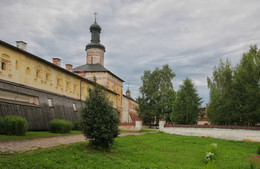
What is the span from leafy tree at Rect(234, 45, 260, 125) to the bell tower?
29639mm

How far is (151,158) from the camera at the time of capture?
9.89 m

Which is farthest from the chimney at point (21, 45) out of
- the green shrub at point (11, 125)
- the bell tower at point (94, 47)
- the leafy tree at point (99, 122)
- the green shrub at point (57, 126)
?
the bell tower at point (94, 47)

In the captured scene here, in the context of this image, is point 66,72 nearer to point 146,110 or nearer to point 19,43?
point 19,43

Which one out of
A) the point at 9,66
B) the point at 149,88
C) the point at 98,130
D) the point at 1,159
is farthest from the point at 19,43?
the point at 149,88

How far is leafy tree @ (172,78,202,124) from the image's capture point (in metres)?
26.6

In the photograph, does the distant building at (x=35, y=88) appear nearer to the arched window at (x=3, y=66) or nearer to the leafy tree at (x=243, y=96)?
the arched window at (x=3, y=66)

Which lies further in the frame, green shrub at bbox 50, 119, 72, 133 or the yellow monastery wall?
green shrub at bbox 50, 119, 72, 133

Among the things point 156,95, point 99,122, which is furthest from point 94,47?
point 99,122

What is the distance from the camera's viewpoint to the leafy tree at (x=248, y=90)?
21938 millimetres

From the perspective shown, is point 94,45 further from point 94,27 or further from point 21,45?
point 21,45

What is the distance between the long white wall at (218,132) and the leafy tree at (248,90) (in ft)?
10.1

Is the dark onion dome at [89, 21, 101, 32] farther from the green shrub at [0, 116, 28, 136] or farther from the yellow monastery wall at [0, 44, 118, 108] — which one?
the green shrub at [0, 116, 28, 136]

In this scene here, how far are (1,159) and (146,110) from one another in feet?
106

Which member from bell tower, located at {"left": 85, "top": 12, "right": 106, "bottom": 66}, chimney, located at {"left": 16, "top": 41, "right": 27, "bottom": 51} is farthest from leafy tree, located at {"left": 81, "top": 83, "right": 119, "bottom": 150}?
bell tower, located at {"left": 85, "top": 12, "right": 106, "bottom": 66}
